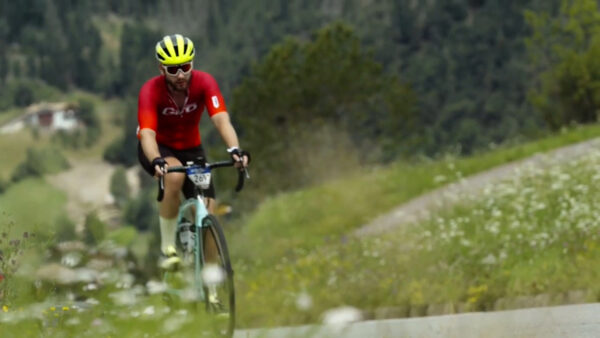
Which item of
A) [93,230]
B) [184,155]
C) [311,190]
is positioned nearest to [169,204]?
[184,155]

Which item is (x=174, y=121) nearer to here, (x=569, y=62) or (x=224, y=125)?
(x=224, y=125)

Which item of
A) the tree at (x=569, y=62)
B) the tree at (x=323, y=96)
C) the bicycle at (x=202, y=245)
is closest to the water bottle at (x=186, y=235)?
the bicycle at (x=202, y=245)

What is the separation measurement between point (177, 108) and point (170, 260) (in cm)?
107

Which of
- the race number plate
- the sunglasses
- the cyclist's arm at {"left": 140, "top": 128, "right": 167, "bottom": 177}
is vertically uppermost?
the sunglasses

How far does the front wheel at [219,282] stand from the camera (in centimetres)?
583

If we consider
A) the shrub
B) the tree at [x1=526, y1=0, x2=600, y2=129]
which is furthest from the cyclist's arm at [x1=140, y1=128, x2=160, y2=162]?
the tree at [x1=526, y1=0, x2=600, y2=129]

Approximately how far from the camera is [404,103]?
5816 cm

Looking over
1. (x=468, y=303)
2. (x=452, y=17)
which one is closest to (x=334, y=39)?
(x=468, y=303)

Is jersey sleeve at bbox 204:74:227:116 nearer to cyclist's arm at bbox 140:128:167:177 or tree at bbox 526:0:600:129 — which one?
cyclist's arm at bbox 140:128:167:177

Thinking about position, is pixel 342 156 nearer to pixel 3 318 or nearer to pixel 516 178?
pixel 516 178

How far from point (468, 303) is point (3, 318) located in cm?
522

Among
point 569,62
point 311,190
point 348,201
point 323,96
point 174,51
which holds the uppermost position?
point 323,96

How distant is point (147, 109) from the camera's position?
6543 mm

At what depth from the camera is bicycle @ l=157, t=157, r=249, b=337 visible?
591cm
